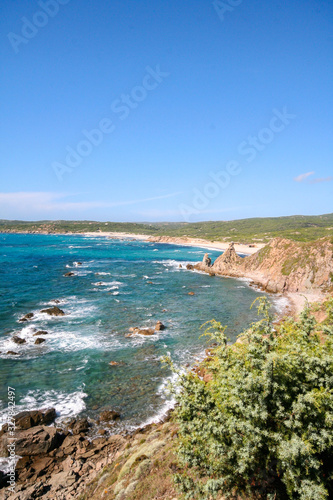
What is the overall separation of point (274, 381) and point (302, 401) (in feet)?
2.87

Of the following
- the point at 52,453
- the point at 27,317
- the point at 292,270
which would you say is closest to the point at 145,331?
the point at 27,317

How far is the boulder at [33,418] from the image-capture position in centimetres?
1927

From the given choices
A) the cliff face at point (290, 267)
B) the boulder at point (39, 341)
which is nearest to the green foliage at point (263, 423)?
the boulder at point (39, 341)

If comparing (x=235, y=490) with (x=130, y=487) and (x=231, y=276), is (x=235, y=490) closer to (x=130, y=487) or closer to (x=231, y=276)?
(x=130, y=487)

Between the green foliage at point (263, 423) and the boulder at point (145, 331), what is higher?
the green foliage at point (263, 423)

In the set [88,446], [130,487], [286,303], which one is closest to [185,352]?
[88,446]

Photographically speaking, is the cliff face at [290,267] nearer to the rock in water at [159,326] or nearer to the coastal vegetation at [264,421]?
the rock in water at [159,326]

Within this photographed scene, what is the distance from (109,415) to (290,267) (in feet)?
180

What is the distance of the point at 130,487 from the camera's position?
12.4 meters

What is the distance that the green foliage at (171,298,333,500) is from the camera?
25.0ft

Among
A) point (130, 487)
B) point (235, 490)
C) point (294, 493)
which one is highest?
point (294, 493)

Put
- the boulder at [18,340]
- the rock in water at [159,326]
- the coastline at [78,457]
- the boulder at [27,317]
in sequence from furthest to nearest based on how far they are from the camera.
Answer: the boulder at [27,317] < the rock in water at [159,326] < the boulder at [18,340] < the coastline at [78,457]

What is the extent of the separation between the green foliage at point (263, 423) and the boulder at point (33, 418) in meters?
14.7

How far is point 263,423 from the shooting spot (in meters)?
8.42
